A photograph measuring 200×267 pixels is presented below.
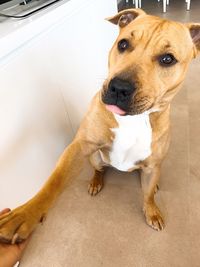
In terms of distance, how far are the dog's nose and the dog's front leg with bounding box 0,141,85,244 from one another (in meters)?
0.35

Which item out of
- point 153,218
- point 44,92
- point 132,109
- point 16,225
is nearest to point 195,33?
point 132,109

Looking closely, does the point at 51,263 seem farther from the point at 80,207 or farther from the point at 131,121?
the point at 131,121

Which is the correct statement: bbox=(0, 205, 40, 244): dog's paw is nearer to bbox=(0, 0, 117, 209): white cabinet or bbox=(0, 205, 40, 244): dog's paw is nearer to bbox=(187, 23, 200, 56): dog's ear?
bbox=(0, 0, 117, 209): white cabinet

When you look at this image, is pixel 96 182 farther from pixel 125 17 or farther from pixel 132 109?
pixel 125 17

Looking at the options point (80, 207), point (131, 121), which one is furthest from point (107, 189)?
point (131, 121)

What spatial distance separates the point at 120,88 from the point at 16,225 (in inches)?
22.0

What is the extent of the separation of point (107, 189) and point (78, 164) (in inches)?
20.8

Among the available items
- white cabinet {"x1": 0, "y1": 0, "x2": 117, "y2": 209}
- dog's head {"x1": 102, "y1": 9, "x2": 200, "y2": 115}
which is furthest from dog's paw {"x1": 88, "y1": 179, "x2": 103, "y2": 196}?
dog's head {"x1": 102, "y1": 9, "x2": 200, "y2": 115}

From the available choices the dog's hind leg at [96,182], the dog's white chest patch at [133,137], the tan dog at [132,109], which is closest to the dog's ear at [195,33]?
the tan dog at [132,109]

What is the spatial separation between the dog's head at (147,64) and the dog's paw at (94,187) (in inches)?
27.0

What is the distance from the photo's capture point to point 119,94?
103cm

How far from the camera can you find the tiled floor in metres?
1.40

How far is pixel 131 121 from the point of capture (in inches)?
49.6

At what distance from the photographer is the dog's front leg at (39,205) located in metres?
0.90
